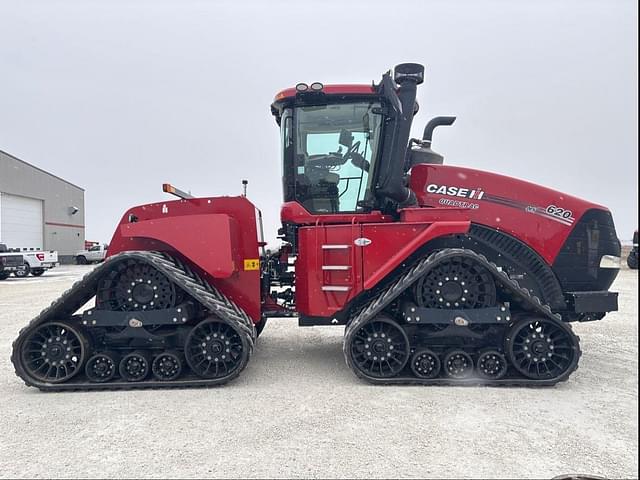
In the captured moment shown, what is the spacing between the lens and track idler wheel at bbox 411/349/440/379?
4023 millimetres

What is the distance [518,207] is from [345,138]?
6.82 feet

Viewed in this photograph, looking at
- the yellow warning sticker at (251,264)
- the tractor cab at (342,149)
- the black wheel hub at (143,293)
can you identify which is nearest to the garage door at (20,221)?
the black wheel hub at (143,293)

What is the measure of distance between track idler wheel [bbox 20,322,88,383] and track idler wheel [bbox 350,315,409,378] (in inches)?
107

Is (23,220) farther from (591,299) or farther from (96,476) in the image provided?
(591,299)

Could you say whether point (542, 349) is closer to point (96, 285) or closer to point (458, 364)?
point (458, 364)

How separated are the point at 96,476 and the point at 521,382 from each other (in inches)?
142

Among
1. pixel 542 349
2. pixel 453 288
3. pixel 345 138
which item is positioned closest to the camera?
pixel 542 349

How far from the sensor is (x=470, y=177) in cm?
457

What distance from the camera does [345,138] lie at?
460cm

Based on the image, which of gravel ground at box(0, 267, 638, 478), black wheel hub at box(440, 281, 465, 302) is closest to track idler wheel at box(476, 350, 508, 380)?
gravel ground at box(0, 267, 638, 478)

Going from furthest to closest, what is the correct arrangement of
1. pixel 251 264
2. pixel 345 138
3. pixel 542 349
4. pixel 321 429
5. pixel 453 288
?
1. pixel 345 138
2. pixel 251 264
3. pixel 453 288
4. pixel 542 349
5. pixel 321 429

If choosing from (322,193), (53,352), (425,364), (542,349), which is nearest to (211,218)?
(322,193)

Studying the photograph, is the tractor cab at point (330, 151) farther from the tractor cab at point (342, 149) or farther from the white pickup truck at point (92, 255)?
the white pickup truck at point (92, 255)

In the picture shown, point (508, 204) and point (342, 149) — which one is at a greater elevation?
point (342, 149)
